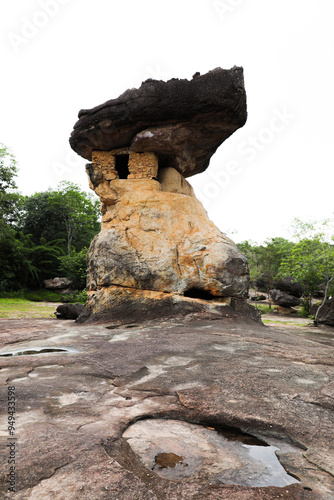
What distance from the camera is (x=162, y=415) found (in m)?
2.35

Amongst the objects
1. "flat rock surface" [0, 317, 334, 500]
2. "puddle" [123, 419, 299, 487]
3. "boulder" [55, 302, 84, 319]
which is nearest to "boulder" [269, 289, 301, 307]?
"boulder" [55, 302, 84, 319]

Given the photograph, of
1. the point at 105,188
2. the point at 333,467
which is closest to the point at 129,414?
the point at 333,467

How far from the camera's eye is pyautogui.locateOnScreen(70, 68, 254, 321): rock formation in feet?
26.7

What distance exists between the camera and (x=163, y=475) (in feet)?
5.37

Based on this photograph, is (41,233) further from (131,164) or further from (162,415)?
(162,415)

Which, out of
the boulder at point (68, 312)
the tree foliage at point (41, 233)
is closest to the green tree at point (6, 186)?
the tree foliage at point (41, 233)

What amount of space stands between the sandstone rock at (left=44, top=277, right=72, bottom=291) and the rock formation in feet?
51.9

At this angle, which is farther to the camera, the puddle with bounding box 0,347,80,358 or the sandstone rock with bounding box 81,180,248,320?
the sandstone rock with bounding box 81,180,248,320

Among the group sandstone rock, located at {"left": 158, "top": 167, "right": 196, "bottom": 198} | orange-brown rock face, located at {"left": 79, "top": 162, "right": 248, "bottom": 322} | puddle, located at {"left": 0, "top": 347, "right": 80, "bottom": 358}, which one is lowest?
puddle, located at {"left": 0, "top": 347, "right": 80, "bottom": 358}

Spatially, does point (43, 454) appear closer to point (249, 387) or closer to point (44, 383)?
point (44, 383)

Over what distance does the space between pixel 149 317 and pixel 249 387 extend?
15.9ft

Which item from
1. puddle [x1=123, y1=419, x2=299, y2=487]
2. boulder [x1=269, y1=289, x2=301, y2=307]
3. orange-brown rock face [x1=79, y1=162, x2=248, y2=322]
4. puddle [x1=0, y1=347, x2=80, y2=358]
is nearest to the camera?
puddle [x1=123, y1=419, x2=299, y2=487]

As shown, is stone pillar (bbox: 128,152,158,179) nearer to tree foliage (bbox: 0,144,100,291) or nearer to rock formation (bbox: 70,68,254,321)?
rock formation (bbox: 70,68,254,321)

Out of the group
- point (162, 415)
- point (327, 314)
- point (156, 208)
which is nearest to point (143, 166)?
point (156, 208)
